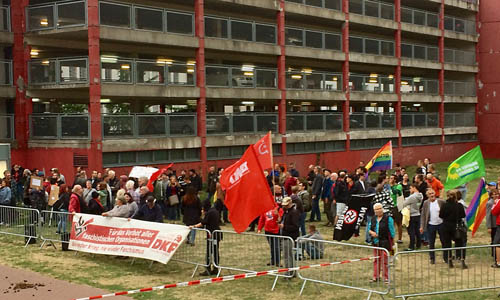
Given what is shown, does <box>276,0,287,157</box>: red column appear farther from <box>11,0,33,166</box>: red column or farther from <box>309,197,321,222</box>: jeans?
<box>309,197,321,222</box>: jeans

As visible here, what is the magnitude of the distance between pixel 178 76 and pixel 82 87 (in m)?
5.09

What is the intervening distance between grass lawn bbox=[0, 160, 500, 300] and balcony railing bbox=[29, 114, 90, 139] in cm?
1152

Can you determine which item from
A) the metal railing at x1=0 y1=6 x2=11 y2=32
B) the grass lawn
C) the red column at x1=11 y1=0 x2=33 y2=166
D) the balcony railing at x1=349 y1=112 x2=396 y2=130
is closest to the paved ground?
the grass lawn

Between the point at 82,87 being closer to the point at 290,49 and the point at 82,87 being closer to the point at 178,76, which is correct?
the point at 178,76

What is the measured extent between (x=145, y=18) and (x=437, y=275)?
20.8 m

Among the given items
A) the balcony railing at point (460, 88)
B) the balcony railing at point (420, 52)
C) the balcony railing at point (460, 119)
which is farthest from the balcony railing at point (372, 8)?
the balcony railing at point (460, 119)

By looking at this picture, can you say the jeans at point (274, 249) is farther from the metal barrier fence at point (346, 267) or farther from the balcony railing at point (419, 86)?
the balcony railing at point (419, 86)

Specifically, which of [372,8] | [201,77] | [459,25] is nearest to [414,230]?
[201,77]

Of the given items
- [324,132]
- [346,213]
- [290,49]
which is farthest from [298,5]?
[346,213]

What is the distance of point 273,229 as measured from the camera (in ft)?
47.1

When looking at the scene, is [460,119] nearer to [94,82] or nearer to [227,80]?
[227,80]

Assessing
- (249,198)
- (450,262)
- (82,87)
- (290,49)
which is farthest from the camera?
(290,49)

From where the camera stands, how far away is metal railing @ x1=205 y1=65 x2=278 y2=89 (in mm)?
33031

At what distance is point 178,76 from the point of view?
31438 millimetres
